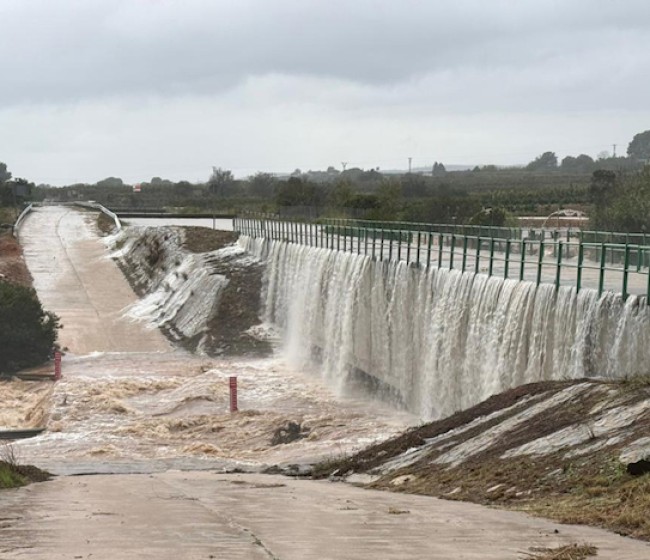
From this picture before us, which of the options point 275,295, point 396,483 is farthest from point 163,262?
point 396,483

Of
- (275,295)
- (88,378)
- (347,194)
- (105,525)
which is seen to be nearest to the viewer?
(105,525)

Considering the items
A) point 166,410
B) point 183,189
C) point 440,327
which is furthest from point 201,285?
point 183,189

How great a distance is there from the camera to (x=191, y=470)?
25734mm

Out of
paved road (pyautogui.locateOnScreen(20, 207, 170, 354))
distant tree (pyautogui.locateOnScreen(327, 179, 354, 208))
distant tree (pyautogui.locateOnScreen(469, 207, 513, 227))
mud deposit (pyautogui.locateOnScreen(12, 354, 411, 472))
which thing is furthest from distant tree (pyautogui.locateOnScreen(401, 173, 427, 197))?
mud deposit (pyautogui.locateOnScreen(12, 354, 411, 472))

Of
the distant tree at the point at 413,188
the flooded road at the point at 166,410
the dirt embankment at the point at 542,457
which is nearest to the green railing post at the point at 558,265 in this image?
the dirt embankment at the point at 542,457

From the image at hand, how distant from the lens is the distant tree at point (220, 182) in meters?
177

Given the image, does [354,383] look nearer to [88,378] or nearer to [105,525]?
[88,378]

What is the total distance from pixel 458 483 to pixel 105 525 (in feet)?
18.5

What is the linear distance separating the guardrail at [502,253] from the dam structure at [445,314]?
0.26ft

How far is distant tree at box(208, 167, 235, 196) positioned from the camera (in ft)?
580

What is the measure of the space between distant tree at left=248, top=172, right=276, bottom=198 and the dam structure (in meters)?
121

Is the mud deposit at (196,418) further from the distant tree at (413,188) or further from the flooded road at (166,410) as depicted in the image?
the distant tree at (413,188)

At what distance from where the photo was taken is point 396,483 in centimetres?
1928

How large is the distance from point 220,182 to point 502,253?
150939 mm
